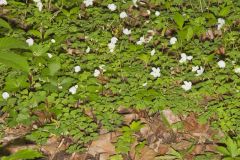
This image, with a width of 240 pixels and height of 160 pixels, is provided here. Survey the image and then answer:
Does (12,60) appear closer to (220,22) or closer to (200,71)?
(200,71)

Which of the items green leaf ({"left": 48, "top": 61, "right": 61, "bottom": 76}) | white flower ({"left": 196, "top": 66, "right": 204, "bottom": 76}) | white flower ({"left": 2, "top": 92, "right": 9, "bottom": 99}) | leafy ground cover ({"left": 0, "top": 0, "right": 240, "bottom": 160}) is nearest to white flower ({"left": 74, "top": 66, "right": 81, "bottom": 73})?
leafy ground cover ({"left": 0, "top": 0, "right": 240, "bottom": 160})

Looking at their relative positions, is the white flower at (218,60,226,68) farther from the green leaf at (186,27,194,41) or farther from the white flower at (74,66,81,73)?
the white flower at (74,66,81,73)

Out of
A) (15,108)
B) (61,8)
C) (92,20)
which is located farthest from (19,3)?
(15,108)

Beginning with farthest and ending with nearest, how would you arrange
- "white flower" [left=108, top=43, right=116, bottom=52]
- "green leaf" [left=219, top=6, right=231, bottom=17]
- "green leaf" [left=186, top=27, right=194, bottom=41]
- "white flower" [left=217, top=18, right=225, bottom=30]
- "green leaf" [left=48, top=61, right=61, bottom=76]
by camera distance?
"green leaf" [left=219, top=6, right=231, bottom=17] < "white flower" [left=217, top=18, right=225, bottom=30] < "green leaf" [left=186, top=27, right=194, bottom=41] < "white flower" [left=108, top=43, right=116, bottom=52] < "green leaf" [left=48, top=61, right=61, bottom=76]

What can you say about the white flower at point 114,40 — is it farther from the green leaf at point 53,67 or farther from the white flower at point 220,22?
the white flower at point 220,22

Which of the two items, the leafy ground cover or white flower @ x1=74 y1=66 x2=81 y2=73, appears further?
white flower @ x1=74 y1=66 x2=81 y2=73

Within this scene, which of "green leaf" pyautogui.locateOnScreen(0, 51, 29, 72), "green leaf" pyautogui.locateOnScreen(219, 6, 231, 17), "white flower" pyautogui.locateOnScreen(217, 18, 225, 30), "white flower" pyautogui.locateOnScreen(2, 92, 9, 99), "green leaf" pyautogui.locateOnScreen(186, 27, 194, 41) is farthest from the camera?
"green leaf" pyautogui.locateOnScreen(219, 6, 231, 17)

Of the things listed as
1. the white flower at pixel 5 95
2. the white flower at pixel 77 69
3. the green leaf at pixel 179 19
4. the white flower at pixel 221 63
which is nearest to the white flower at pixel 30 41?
the white flower at pixel 77 69

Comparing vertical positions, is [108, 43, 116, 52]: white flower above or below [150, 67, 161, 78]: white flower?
above
